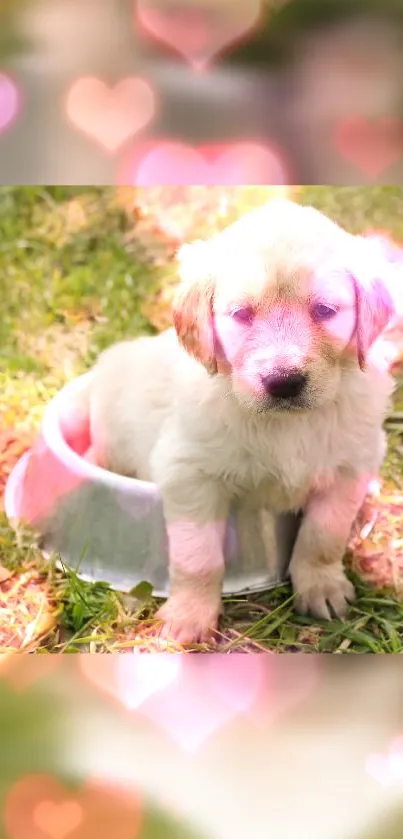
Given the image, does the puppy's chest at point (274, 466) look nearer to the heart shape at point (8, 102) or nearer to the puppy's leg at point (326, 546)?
the puppy's leg at point (326, 546)

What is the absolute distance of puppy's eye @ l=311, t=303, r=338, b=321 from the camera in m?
1.34

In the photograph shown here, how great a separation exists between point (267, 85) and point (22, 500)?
900mm

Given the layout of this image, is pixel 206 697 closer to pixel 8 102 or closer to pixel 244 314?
pixel 244 314

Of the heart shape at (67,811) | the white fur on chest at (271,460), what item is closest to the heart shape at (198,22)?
the white fur on chest at (271,460)

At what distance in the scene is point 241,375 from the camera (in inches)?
54.1

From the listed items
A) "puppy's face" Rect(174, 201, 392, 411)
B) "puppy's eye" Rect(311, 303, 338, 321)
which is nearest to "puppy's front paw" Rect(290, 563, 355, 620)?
"puppy's face" Rect(174, 201, 392, 411)

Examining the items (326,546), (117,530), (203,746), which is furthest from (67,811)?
(326,546)

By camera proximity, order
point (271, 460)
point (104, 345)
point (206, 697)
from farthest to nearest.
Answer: point (104, 345) → point (271, 460) → point (206, 697)

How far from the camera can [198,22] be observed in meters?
1.19

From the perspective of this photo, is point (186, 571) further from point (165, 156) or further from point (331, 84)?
point (331, 84)

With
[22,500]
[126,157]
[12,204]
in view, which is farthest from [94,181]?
[22,500]

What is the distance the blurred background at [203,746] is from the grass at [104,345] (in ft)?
0.23

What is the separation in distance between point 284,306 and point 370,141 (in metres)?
0.26

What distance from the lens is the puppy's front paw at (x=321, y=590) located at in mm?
1569
